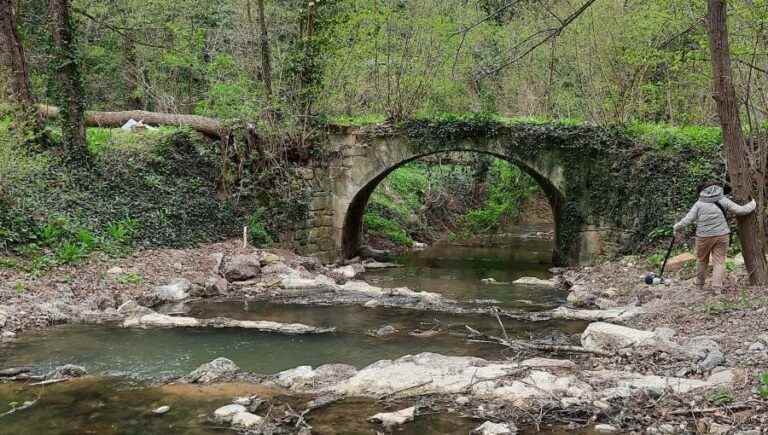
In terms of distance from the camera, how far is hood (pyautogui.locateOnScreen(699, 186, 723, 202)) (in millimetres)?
8570

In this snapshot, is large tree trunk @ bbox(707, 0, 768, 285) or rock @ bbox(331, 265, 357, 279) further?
rock @ bbox(331, 265, 357, 279)

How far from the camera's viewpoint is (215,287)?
1109cm

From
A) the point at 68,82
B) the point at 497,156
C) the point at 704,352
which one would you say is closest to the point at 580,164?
the point at 497,156

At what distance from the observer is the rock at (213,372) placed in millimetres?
6367

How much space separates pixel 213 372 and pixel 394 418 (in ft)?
7.20

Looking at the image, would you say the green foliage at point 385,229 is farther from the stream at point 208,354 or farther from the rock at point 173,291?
the rock at point 173,291

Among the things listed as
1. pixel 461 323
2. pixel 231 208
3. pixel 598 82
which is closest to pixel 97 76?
pixel 231 208

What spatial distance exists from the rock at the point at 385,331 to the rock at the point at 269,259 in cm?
505

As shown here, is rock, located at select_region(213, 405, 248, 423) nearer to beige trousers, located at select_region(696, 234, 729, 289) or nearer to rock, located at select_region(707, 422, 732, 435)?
rock, located at select_region(707, 422, 732, 435)

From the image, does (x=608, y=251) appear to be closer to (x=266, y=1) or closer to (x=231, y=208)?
(x=231, y=208)

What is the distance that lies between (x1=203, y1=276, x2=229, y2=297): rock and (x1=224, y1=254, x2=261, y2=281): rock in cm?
62

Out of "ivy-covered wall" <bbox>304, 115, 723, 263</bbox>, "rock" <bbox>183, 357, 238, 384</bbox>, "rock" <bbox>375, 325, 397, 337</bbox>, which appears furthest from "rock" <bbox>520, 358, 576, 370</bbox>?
"ivy-covered wall" <bbox>304, 115, 723, 263</bbox>

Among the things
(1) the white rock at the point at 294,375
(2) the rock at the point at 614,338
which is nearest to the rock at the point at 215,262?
(1) the white rock at the point at 294,375

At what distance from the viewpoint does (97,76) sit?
72.3ft
